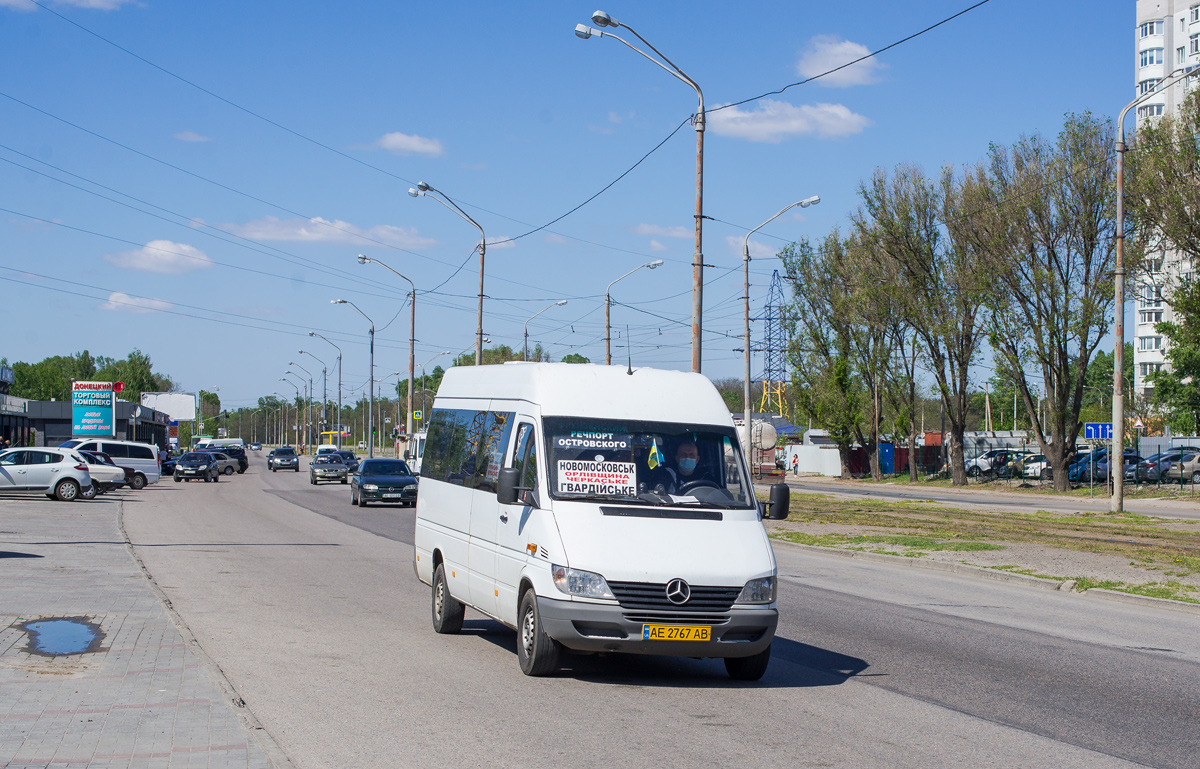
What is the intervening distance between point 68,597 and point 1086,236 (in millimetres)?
40113

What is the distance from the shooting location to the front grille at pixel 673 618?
306 inches

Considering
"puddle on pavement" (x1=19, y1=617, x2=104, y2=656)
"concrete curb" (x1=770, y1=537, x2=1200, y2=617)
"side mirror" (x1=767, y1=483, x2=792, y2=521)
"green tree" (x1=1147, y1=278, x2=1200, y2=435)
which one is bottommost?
"concrete curb" (x1=770, y1=537, x2=1200, y2=617)

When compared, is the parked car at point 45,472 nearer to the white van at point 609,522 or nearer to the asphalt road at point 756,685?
the asphalt road at point 756,685

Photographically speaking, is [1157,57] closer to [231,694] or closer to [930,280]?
[930,280]

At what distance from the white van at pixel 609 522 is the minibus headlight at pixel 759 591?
0.03ft

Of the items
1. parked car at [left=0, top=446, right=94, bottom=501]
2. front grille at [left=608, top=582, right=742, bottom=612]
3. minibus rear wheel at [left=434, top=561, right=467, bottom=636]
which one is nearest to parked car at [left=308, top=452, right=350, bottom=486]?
parked car at [left=0, top=446, right=94, bottom=501]

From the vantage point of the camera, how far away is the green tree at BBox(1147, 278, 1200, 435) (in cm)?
3775

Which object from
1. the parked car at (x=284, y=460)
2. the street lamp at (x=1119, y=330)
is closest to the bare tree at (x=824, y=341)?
the street lamp at (x=1119, y=330)

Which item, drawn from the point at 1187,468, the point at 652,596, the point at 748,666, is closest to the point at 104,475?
the point at 748,666

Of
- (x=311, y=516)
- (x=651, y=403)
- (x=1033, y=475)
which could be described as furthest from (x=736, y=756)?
(x=1033, y=475)

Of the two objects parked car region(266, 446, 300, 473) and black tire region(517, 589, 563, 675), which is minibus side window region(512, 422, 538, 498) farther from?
parked car region(266, 446, 300, 473)

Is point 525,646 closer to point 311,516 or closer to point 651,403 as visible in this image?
point 651,403

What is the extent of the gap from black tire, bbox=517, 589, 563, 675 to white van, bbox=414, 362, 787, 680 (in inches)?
0.6

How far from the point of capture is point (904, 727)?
705 centimetres
